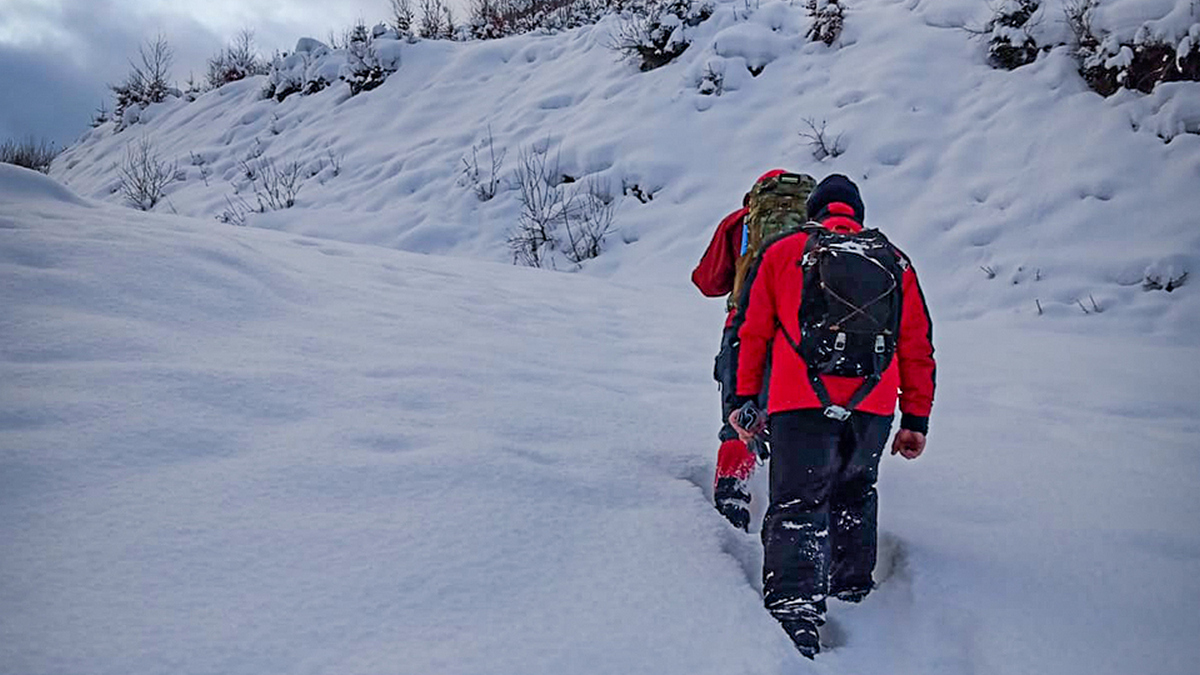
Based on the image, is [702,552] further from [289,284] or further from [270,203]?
[270,203]

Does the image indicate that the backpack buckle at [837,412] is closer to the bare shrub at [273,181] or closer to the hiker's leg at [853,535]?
the hiker's leg at [853,535]

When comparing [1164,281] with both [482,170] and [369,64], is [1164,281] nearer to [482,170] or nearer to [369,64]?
[482,170]

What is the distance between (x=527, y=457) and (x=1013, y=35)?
27.3 feet

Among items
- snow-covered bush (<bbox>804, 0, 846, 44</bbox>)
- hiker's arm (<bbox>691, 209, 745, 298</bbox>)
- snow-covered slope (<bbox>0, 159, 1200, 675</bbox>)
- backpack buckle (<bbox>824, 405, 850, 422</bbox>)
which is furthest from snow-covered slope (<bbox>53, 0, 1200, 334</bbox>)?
backpack buckle (<bbox>824, 405, 850, 422</bbox>)

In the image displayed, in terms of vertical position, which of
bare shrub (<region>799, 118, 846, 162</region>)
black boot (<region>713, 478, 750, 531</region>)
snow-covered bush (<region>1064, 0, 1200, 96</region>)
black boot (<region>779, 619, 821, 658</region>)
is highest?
snow-covered bush (<region>1064, 0, 1200, 96</region>)

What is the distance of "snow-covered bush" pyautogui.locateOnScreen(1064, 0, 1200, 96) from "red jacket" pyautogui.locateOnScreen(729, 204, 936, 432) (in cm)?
656

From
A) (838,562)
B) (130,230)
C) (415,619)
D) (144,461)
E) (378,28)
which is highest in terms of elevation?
(378,28)

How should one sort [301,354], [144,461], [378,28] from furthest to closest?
[378,28]
[301,354]
[144,461]

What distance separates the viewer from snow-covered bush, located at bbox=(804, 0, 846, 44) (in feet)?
34.0

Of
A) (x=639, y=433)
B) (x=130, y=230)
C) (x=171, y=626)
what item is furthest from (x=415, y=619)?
(x=130, y=230)

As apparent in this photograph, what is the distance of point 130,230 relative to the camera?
4090 millimetres

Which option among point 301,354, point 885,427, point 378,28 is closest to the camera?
point 885,427

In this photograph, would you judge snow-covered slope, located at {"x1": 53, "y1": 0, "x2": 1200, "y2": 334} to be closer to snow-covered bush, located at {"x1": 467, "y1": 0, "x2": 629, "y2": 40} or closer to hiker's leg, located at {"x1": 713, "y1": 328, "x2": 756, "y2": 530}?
snow-covered bush, located at {"x1": 467, "y1": 0, "x2": 629, "y2": 40}

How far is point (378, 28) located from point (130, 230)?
12350 mm
